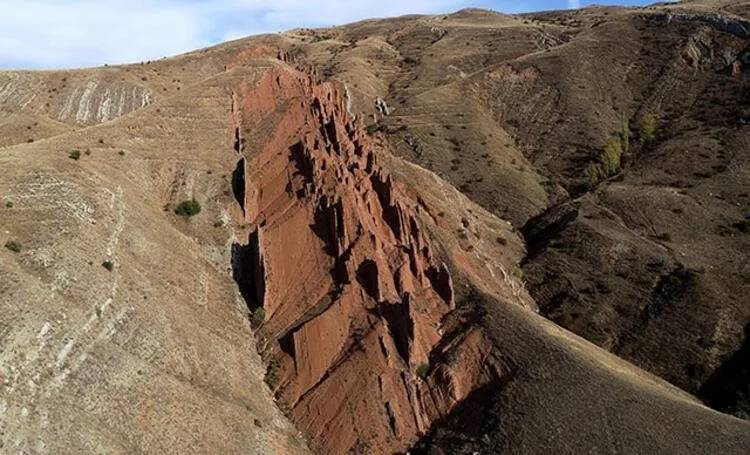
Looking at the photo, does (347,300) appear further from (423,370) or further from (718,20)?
(718,20)

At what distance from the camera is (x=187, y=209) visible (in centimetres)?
4653

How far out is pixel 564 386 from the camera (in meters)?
37.1

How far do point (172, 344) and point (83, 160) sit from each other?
1688cm

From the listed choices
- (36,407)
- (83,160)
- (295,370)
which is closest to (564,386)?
(295,370)

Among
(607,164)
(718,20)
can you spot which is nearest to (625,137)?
(607,164)

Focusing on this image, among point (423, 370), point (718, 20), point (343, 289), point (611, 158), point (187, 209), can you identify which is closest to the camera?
point (423, 370)

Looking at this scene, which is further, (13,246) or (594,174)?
(594,174)

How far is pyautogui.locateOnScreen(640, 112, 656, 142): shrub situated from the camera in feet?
289

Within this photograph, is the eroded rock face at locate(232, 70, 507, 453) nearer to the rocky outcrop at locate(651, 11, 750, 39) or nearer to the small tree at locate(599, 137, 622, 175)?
the small tree at locate(599, 137, 622, 175)

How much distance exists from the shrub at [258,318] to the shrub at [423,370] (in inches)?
372

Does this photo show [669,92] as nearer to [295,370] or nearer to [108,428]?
[295,370]

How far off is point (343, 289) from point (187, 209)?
41.8ft

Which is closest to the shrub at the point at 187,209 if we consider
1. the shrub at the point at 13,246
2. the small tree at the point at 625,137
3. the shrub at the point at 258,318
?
the shrub at the point at 258,318

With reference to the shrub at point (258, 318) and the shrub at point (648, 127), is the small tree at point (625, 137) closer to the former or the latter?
the shrub at point (648, 127)
